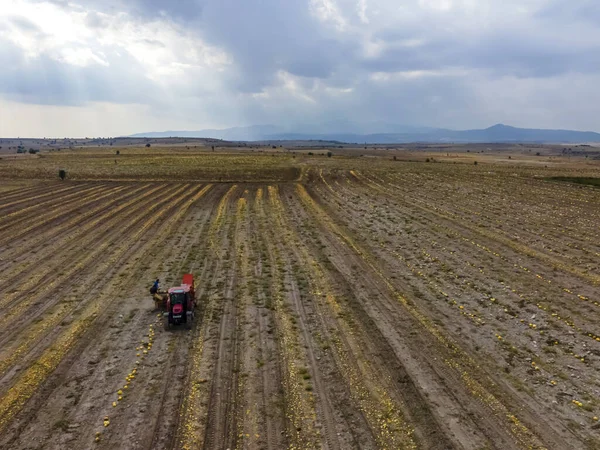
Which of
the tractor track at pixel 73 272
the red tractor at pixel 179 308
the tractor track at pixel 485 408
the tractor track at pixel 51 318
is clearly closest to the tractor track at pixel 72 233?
the tractor track at pixel 73 272

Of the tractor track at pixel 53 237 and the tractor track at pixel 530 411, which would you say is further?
the tractor track at pixel 53 237

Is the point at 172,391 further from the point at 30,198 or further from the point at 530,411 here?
the point at 30,198

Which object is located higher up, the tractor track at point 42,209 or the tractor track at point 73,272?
the tractor track at point 42,209

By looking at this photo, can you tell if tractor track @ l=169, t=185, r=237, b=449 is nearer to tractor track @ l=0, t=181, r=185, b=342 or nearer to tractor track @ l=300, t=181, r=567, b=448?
tractor track @ l=0, t=181, r=185, b=342

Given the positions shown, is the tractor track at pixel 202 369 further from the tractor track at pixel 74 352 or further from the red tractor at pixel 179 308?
the tractor track at pixel 74 352

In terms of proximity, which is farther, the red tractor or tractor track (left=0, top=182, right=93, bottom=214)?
tractor track (left=0, top=182, right=93, bottom=214)

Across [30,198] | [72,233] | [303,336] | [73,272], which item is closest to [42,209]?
[30,198]

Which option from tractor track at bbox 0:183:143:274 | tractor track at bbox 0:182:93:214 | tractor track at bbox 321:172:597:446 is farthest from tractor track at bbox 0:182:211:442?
tractor track at bbox 0:182:93:214

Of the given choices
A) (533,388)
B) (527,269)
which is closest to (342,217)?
(527,269)
